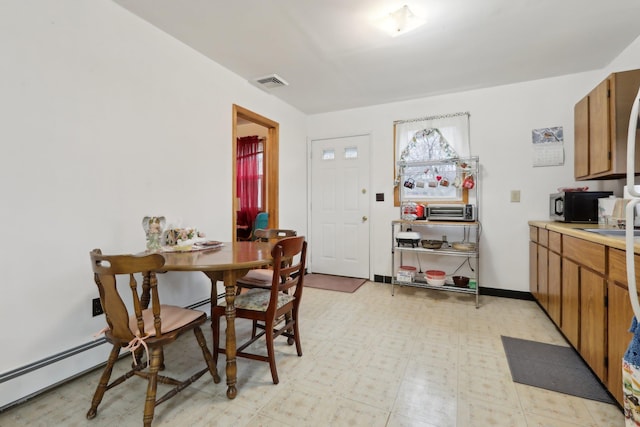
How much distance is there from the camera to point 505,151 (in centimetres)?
331

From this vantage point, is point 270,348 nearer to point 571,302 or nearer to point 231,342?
point 231,342

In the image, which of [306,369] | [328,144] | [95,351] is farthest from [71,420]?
[328,144]

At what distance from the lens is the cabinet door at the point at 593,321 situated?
63.7 inches

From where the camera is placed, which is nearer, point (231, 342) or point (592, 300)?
point (231, 342)

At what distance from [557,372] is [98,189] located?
313 cm

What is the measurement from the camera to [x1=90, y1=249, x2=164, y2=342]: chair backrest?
1.28 m

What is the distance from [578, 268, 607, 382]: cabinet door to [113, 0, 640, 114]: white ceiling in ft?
5.90

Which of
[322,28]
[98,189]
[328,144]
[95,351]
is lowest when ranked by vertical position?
[95,351]

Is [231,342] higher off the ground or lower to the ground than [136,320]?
lower

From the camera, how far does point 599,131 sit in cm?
235

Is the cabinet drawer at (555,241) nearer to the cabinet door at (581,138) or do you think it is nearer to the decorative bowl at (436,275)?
the cabinet door at (581,138)

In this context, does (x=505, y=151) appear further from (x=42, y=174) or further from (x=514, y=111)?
(x=42, y=174)

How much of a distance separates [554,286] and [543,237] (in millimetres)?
→ 495

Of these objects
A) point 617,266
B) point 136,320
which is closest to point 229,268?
point 136,320
